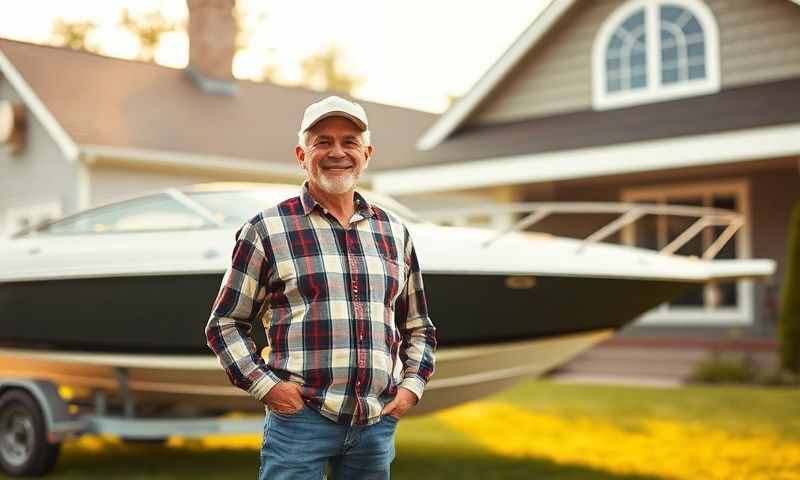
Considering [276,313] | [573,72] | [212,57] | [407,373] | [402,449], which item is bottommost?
[402,449]

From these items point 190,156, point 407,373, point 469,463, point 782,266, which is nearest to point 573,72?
point 782,266

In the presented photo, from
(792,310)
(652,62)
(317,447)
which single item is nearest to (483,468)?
(317,447)

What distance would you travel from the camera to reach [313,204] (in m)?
2.62

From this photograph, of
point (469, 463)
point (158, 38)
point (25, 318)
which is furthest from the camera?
point (158, 38)

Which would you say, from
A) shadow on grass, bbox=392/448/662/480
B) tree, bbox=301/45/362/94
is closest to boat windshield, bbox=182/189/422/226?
shadow on grass, bbox=392/448/662/480

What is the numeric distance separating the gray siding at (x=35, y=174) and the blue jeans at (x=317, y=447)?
12689 millimetres

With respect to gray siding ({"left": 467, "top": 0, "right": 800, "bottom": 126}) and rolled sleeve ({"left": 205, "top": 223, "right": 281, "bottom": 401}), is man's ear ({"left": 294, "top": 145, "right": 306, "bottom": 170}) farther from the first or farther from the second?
gray siding ({"left": 467, "top": 0, "right": 800, "bottom": 126})

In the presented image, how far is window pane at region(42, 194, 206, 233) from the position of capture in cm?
561

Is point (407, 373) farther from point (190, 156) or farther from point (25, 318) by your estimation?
point (190, 156)

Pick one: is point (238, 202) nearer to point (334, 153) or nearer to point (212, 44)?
point (334, 153)

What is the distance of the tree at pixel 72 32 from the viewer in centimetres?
3300

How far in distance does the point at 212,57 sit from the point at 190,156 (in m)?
3.39

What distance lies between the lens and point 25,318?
6023 mm

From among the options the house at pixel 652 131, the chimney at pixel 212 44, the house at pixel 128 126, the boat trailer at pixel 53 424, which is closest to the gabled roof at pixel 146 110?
the house at pixel 128 126
